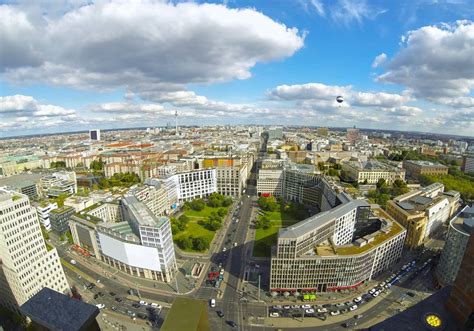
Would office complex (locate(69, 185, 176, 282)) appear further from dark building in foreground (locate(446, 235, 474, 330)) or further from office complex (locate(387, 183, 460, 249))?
office complex (locate(387, 183, 460, 249))

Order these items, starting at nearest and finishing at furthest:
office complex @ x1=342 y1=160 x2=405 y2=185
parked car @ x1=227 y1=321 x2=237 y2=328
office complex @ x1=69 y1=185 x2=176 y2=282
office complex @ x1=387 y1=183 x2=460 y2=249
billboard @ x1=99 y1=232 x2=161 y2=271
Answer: parked car @ x1=227 y1=321 x2=237 y2=328 → office complex @ x1=69 y1=185 x2=176 y2=282 → billboard @ x1=99 y1=232 x2=161 y2=271 → office complex @ x1=387 y1=183 x2=460 y2=249 → office complex @ x1=342 y1=160 x2=405 y2=185

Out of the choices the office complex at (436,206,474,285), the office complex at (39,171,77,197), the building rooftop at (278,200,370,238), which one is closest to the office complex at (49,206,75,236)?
the office complex at (39,171,77,197)

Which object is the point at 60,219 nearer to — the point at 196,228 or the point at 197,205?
the point at 196,228

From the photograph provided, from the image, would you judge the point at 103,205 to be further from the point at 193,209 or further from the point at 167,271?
the point at 167,271

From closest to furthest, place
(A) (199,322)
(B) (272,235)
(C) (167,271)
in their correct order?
(A) (199,322)
(C) (167,271)
(B) (272,235)

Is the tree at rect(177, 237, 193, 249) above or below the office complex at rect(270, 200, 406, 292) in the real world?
below

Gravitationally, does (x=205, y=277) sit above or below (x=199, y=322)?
below

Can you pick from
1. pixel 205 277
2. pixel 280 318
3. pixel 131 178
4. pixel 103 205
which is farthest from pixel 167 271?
pixel 131 178
